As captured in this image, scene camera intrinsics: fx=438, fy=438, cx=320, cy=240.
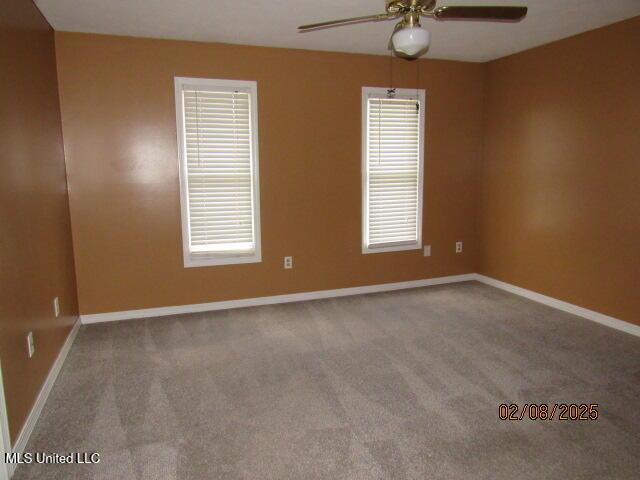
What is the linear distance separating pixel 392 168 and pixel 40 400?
3.65m

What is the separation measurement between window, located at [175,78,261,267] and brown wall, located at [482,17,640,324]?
2668 mm

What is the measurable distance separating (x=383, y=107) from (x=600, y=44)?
1.92m

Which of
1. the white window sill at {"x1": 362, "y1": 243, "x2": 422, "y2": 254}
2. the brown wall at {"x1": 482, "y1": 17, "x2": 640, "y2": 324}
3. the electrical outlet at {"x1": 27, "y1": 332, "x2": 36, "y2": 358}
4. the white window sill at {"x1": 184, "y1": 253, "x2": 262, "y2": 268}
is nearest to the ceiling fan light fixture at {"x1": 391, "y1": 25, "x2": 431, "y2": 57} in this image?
the brown wall at {"x1": 482, "y1": 17, "x2": 640, "y2": 324}

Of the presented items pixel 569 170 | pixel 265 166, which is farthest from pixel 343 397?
pixel 569 170

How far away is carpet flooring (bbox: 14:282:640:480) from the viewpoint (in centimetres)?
207

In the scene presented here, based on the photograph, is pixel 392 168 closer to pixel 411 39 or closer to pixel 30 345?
pixel 411 39

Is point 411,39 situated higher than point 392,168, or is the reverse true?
point 411,39

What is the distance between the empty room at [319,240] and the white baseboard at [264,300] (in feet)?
0.09

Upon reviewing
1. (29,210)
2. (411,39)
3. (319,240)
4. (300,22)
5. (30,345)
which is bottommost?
(30,345)

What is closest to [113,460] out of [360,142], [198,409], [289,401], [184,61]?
[198,409]

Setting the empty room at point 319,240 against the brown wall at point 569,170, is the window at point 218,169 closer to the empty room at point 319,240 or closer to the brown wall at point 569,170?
the empty room at point 319,240

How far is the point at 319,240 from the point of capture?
4.50m

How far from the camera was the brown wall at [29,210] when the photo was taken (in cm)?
221

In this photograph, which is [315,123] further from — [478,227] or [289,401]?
[289,401]
